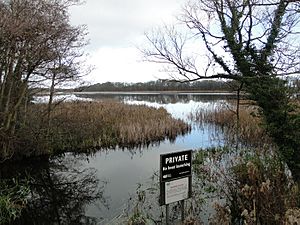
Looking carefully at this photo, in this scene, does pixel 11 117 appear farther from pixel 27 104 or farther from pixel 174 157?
pixel 174 157

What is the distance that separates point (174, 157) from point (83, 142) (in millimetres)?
9220

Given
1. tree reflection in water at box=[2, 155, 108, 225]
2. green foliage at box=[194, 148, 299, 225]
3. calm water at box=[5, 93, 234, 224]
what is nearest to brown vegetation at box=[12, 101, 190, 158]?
calm water at box=[5, 93, 234, 224]

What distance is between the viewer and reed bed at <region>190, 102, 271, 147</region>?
396 inches

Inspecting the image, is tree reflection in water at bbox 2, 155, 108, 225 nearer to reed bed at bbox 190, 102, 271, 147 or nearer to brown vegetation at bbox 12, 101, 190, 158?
brown vegetation at bbox 12, 101, 190, 158

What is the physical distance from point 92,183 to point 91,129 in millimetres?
5164

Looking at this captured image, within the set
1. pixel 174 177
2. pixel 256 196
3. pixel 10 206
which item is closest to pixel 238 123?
pixel 256 196

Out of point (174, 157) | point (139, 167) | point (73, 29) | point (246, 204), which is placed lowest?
point (139, 167)

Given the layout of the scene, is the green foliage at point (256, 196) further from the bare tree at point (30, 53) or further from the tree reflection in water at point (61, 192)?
the bare tree at point (30, 53)

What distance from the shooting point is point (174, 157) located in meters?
4.18

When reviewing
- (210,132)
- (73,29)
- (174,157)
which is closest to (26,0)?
(73,29)

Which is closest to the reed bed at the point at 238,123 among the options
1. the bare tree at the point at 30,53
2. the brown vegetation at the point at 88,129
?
the brown vegetation at the point at 88,129

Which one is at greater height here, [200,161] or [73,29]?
[73,29]

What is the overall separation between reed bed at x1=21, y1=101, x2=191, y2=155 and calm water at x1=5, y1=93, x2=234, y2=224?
0.66 m

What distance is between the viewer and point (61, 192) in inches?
323
